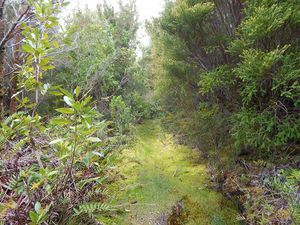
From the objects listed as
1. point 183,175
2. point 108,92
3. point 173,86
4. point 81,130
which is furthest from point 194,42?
point 108,92

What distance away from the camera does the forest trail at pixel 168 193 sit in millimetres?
2996

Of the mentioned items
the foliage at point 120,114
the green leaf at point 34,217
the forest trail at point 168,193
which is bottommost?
the forest trail at point 168,193

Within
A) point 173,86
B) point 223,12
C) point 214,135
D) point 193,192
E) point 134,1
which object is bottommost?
point 193,192

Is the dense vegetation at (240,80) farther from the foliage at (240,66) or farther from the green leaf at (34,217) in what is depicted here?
the green leaf at (34,217)

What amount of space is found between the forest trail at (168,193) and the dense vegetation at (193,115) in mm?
286

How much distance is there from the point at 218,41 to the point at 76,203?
3708mm

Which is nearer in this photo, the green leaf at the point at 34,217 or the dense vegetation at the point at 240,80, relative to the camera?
the green leaf at the point at 34,217

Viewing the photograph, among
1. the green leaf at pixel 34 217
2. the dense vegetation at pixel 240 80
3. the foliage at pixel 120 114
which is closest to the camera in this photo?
the green leaf at pixel 34 217

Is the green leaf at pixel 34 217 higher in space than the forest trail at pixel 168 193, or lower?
higher

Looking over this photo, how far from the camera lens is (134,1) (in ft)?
34.0

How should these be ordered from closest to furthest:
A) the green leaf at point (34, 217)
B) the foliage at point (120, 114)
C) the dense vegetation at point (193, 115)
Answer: the green leaf at point (34, 217) → the dense vegetation at point (193, 115) → the foliage at point (120, 114)

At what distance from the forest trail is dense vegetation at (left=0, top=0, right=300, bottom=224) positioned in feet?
0.94

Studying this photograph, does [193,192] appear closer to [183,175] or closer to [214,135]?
[183,175]

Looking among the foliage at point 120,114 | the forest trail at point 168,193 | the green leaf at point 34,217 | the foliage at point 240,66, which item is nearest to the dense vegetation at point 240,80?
the foliage at point 240,66
